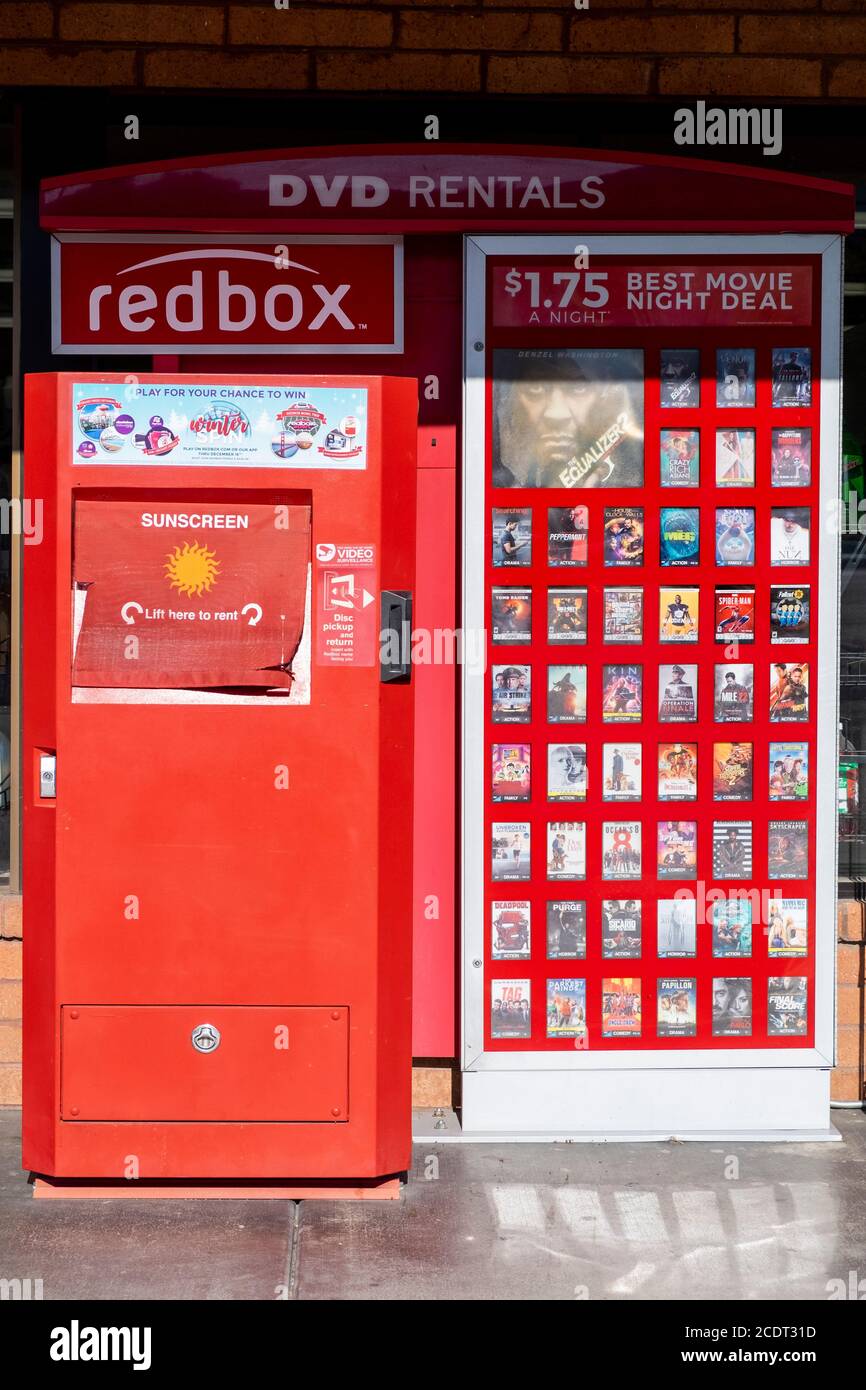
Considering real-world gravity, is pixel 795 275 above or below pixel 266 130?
below

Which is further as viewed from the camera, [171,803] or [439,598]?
[439,598]

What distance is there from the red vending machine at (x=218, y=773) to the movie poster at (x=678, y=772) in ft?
3.50

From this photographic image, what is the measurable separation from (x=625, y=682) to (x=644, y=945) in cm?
90

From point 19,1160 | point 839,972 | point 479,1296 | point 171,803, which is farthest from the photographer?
point 839,972

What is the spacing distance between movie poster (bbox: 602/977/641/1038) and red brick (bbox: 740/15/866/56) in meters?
3.26

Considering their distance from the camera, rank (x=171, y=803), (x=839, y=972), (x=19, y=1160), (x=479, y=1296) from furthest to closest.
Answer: (x=839, y=972) < (x=19, y=1160) < (x=171, y=803) < (x=479, y=1296)

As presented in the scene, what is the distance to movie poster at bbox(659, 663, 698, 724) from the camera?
4.87m

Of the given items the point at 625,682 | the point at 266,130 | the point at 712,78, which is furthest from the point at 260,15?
the point at 625,682

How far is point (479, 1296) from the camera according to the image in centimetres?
372

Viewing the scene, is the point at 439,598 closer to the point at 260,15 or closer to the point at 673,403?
the point at 673,403

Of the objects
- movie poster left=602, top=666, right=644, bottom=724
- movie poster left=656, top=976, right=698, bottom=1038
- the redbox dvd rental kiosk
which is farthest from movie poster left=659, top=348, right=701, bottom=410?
movie poster left=656, top=976, right=698, bottom=1038

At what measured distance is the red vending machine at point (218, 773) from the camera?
4.24 meters

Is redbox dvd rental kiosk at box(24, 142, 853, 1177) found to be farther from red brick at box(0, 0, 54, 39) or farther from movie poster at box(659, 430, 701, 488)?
red brick at box(0, 0, 54, 39)

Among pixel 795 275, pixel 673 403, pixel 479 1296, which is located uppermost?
pixel 795 275
